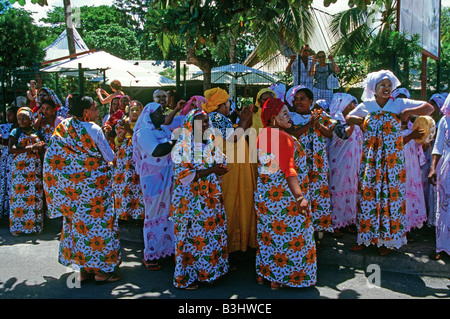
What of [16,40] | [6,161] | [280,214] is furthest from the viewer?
[16,40]

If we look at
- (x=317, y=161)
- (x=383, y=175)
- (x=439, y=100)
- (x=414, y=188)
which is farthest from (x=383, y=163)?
(x=439, y=100)

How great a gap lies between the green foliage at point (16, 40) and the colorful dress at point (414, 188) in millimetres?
11926

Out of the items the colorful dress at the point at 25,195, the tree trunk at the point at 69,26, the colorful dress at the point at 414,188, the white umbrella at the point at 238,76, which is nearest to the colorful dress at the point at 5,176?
the colorful dress at the point at 25,195

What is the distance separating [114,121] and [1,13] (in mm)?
9342

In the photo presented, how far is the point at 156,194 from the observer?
4891 mm

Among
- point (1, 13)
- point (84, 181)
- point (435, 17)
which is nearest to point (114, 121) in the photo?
point (84, 181)

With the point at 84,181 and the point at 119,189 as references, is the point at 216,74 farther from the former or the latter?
the point at 84,181

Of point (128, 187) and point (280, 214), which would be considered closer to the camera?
point (280, 214)

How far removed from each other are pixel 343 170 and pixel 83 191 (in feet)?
11.0

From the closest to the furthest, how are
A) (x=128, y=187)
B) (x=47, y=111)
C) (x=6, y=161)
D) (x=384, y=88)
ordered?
(x=384, y=88) < (x=128, y=187) < (x=47, y=111) < (x=6, y=161)

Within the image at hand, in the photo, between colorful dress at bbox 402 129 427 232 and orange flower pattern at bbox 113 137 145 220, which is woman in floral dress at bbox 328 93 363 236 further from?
orange flower pattern at bbox 113 137 145 220

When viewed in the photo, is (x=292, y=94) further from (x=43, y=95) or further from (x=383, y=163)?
(x=43, y=95)

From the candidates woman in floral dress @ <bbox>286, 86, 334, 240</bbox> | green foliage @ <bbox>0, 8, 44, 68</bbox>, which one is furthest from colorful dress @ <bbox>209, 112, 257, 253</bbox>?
green foliage @ <bbox>0, 8, 44, 68</bbox>

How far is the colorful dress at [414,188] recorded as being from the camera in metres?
5.57
